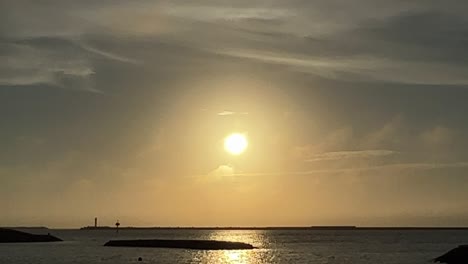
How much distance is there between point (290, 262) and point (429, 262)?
69.1ft

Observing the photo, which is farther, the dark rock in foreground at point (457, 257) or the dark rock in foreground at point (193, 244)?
the dark rock in foreground at point (193, 244)

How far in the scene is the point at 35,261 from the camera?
106000 millimetres

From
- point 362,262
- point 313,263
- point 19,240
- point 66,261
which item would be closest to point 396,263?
point 362,262

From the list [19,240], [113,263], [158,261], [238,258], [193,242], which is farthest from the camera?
[19,240]

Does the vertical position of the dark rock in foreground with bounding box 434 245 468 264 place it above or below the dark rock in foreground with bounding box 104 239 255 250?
below

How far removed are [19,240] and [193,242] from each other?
174 ft

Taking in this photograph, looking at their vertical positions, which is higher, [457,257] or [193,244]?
[193,244]

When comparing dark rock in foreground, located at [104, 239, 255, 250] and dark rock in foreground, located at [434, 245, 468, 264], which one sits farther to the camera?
dark rock in foreground, located at [104, 239, 255, 250]

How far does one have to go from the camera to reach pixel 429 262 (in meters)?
114

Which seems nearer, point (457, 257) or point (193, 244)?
point (457, 257)

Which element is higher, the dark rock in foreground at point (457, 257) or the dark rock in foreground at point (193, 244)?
the dark rock in foreground at point (193, 244)

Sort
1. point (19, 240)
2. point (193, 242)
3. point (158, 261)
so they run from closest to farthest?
point (158, 261)
point (193, 242)
point (19, 240)

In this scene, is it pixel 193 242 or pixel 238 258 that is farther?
pixel 193 242

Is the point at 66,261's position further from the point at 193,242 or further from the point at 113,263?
the point at 193,242
